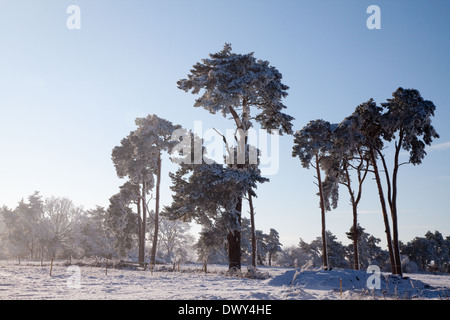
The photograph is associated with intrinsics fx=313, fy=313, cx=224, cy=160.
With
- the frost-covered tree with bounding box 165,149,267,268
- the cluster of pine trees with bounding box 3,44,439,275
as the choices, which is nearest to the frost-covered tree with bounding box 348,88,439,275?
the cluster of pine trees with bounding box 3,44,439,275

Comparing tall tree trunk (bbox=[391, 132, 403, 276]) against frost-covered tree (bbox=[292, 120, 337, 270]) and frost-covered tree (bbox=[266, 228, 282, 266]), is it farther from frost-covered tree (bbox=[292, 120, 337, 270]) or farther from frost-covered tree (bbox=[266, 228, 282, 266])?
frost-covered tree (bbox=[266, 228, 282, 266])

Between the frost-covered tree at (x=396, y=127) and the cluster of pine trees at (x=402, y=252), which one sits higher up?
the frost-covered tree at (x=396, y=127)

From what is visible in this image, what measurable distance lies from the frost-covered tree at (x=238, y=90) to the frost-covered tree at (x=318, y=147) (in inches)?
154

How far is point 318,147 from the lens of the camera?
2552 centimetres

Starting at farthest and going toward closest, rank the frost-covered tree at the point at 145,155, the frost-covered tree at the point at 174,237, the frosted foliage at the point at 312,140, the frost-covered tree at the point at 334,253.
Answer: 1. the frost-covered tree at the point at 174,237
2. the frost-covered tree at the point at 334,253
3. the frost-covered tree at the point at 145,155
4. the frosted foliage at the point at 312,140

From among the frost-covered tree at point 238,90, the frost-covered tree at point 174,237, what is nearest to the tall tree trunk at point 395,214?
the frost-covered tree at point 238,90

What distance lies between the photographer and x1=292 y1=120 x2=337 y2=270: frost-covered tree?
83.8ft

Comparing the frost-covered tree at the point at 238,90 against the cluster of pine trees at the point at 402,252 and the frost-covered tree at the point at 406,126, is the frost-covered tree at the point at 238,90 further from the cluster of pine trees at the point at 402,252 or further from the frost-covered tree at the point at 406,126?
the cluster of pine trees at the point at 402,252

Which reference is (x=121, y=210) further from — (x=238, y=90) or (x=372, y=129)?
(x=372, y=129)

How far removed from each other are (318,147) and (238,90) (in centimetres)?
918

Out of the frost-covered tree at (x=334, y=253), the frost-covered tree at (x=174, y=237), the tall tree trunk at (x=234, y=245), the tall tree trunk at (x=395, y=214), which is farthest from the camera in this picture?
the frost-covered tree at (x=174, y=237)

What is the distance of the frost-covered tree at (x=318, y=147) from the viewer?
2555cm
